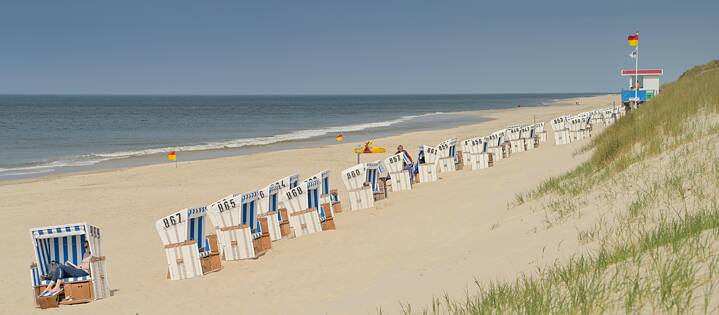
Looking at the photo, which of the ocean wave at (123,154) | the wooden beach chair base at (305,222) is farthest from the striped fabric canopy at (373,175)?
the ocean wave at (123,154)

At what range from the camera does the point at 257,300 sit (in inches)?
304

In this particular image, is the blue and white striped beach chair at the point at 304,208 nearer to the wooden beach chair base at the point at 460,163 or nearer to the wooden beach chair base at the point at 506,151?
the wooden beach chair base at the point at 460,163

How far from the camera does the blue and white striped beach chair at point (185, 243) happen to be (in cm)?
939

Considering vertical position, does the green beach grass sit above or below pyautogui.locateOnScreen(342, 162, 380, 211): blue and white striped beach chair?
above

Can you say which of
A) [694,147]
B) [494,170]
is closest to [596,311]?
[694,147]

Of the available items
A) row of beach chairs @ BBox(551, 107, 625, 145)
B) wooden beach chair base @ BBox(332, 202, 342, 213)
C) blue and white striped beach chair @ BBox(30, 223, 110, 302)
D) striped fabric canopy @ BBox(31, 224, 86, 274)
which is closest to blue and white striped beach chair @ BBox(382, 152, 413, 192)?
wooden beach chair base @ BBox(332, 202, 342, 213)

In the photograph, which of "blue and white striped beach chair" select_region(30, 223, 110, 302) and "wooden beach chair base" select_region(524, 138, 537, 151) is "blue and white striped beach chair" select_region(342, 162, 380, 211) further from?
"wooden beach chair base" select_region(524, 138, 537, 151)

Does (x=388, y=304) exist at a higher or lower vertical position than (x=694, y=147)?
lower

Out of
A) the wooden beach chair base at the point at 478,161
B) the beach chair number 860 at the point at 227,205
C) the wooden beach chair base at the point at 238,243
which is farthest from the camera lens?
the wooden beach chair base at the point at 478,161

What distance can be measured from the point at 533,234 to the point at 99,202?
13.0 meters

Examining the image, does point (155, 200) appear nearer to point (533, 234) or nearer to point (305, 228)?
point (305, 228)

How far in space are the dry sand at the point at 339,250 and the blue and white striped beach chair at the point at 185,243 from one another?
20cm

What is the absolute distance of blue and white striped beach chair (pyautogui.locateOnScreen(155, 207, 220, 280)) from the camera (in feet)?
30.8

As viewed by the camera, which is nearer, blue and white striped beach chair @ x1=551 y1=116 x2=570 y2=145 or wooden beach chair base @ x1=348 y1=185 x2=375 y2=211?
wooden beach chair base @ x1=348 y1=185 x2=375 y2=211
